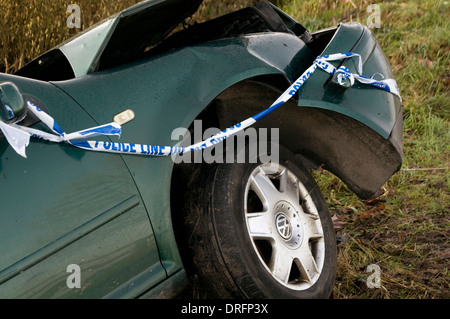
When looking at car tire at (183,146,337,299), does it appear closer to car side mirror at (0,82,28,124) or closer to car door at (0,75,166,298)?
car door at (0,75,166,298)

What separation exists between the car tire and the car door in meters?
0.22

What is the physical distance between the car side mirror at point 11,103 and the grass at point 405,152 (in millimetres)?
1688

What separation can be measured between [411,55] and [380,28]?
859mm

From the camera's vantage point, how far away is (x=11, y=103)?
1.57m

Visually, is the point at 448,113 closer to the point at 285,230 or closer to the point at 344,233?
the point at 344,233

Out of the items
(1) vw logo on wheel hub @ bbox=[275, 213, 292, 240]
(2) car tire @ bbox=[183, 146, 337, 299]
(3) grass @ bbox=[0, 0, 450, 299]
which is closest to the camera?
(2) car tire @ bbox=[183, 146, 337, 299]

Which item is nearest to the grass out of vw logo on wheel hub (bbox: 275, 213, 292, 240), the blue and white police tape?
vw logo on wheel hub (bbox: 275, 213, 292, 240)

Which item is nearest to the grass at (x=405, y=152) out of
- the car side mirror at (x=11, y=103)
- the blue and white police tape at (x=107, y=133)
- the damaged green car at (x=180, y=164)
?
the damaged green car at (x=180, y=164)

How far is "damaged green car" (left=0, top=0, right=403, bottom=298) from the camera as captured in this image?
1.61m

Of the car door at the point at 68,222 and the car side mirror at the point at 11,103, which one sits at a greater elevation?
the car side mirror at the point at 11,103

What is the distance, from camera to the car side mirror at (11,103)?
1559 millimetres

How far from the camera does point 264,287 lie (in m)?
1.95

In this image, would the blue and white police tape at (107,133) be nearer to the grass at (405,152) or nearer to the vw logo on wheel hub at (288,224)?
the vw logo on wheel hub at (288,224)

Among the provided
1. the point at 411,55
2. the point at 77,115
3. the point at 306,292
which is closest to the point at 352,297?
the point at 306,292
